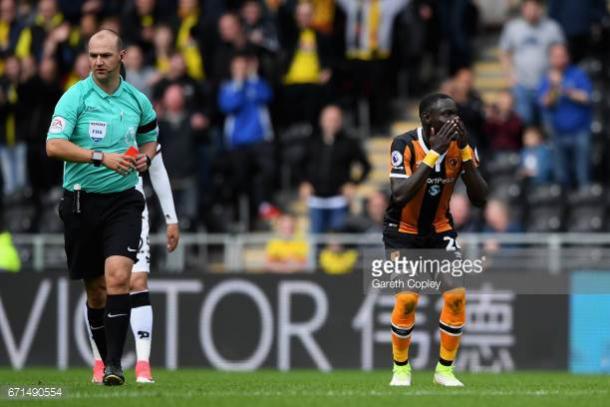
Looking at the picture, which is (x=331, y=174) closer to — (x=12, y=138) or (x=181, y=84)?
(x=181, y=84)

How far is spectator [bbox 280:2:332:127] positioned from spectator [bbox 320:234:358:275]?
10.9 ft

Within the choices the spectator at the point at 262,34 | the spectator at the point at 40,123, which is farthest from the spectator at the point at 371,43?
the spectator at the point at 40,123

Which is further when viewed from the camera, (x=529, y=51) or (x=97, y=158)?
(x=529, y=51)

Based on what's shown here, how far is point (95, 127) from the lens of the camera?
1189cm

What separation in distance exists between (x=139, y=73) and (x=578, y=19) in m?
6.11

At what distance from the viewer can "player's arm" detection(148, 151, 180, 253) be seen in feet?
41.8

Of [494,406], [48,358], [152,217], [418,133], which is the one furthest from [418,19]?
[494,406]

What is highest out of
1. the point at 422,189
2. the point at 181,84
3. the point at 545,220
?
the point at 181,84

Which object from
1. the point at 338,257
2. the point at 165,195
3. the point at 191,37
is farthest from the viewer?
the point at 191,37

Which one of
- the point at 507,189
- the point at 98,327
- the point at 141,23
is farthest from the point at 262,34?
the point at 98,327

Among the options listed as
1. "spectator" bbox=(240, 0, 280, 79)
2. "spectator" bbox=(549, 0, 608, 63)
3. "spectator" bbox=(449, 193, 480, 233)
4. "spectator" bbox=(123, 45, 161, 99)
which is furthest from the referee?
"spectator" bbox=(549, 0, 608, 63)

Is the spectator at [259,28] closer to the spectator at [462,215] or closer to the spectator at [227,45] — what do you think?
the spectator at [227,45]

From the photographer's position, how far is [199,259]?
757 inches

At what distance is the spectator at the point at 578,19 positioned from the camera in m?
21.4
